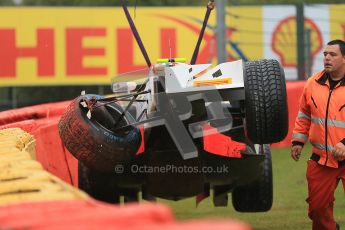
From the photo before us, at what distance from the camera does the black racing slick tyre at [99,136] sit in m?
7.84

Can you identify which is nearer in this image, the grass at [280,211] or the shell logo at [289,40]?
A: the grass at [280,211]

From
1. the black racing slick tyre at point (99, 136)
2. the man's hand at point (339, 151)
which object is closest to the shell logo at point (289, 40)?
the man's hand at point (339, 151)

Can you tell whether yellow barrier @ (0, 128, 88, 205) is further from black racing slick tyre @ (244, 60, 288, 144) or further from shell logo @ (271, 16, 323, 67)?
shell logo @ (271, 16, 323, 67)

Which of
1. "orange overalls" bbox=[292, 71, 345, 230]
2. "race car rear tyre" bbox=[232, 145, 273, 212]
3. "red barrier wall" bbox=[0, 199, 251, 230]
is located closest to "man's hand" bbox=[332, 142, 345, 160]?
"orange overalls" bbox=[292, 71, 345, 230]

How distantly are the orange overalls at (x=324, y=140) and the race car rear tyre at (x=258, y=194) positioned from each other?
109cm

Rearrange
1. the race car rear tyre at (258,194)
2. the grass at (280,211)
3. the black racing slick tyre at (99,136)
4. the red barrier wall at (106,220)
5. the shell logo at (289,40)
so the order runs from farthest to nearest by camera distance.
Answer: the shell logo at (289,40)
the grass at (280,211)
the race car rear tyre at (258,194)
the black racing slick tyre at (99,136)
the red barrier wall at (106,220)

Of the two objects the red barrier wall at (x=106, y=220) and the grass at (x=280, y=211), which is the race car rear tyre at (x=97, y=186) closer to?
the grass at (x=280, y=211)

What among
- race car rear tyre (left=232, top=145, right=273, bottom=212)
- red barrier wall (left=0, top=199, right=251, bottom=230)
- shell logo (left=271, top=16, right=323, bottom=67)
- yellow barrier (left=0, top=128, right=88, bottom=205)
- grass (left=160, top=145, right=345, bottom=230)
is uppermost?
shell logo (left=271, top=16, right=323, bottom=67)

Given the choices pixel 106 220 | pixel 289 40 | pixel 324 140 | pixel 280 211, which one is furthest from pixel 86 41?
pixel 106 220

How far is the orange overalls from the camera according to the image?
8102 mm

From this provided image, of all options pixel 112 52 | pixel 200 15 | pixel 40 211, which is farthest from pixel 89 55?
pixel 40 211

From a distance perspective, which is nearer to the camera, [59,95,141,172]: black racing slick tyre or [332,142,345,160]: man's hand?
[59,95,141,172]: black racing slick tyre

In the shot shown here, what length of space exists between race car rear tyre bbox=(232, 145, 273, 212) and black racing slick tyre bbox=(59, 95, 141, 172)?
→ 1782mm

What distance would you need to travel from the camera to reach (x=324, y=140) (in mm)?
8188
